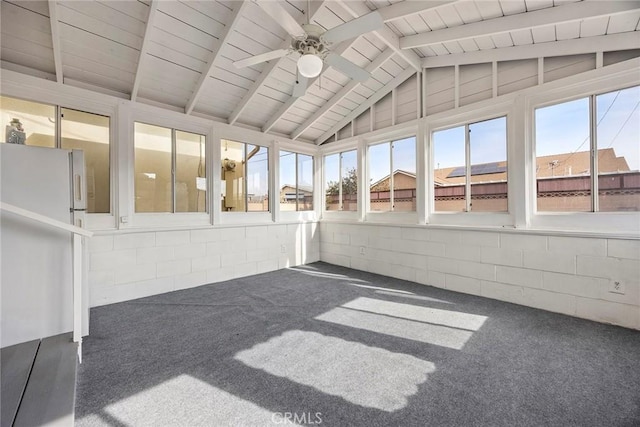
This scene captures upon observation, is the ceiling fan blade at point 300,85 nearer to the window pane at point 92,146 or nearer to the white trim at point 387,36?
the white trim at point 387,36

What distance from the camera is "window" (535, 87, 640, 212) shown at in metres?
2.85

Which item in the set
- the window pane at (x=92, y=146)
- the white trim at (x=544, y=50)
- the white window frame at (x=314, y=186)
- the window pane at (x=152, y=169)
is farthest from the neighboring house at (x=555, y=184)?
the window pane at (x=92, y=146)

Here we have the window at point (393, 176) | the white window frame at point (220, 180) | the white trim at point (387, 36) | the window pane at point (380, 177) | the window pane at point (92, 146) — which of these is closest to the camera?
the white trim at point (387, 36)

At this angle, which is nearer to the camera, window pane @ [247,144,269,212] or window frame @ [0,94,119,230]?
window frame @ [0,94,119,230]

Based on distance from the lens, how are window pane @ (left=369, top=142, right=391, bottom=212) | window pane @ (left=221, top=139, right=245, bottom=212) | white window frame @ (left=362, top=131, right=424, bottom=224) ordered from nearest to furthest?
white window frame @ (left=362, top=131, right=424, bottom=224) < window pane @ (left=221, top=139, right=245, bottom=212) < window pane @ (left=369, top=142, right=391, bottom=212)

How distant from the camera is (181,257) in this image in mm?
4211

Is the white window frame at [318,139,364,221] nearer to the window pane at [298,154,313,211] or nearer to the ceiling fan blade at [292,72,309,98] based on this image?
the window pane at [298,154,313,211]

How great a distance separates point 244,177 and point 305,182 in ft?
5.13

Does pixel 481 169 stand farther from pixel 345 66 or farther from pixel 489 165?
pixel 345 66

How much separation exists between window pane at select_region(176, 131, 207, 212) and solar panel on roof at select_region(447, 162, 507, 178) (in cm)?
404

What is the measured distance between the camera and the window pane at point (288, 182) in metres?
5.70

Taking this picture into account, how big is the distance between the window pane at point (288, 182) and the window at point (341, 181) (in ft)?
2.58

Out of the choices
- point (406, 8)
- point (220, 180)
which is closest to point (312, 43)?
point (406, 8)

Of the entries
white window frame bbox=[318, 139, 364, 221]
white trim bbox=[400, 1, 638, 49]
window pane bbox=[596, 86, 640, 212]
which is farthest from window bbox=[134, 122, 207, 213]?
window pane bbox=[596, 86, 640, 212]
